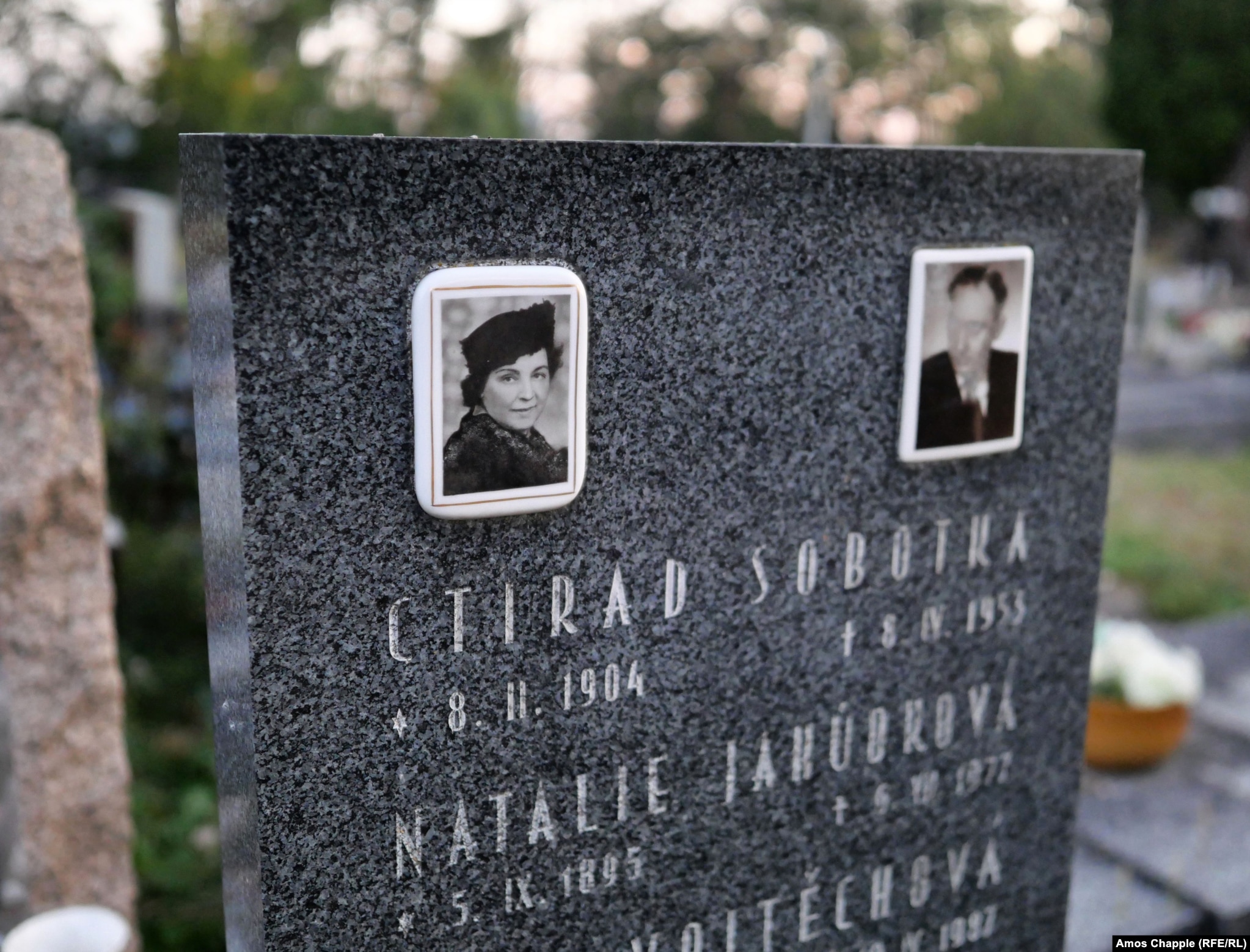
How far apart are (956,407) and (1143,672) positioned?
1.84 m

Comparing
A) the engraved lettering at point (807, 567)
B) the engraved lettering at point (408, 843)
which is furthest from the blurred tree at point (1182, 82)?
the engraved lettering at point (408, 843)

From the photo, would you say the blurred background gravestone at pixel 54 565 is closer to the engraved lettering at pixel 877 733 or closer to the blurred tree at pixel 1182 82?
the engraved lettering at pixel 877 733

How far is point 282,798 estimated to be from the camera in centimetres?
139

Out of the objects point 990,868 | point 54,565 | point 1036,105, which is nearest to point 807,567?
point 990,868

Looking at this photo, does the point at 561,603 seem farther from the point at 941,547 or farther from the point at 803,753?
the point at 941,547

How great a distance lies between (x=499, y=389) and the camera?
4.60ft

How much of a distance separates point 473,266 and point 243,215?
27cm

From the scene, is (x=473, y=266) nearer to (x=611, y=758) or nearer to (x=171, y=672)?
(x=611, y=758)

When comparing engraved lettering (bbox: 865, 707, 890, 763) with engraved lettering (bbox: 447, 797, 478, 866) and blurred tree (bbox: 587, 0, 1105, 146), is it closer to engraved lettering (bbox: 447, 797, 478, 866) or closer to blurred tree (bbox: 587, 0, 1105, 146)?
engraved lettering (bbox: 447, 797, 478, 866)

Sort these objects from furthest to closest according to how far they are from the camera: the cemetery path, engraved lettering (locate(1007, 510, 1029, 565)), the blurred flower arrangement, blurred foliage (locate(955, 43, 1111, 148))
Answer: blurred foliage (locate(955, 43, 1111, 148))
the cemetery path
the blurred flower arrangement
engraved lettering (locate(1007, 510, 1029, 565))

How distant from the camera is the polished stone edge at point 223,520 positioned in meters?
Answer: 1.29

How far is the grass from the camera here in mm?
5758

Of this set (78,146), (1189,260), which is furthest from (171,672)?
(1189,260)

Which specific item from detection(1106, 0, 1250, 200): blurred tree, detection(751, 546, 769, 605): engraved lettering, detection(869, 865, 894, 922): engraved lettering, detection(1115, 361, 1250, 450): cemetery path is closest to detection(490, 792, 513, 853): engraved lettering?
detection(751, 546, 769, 605): engraved lettering
